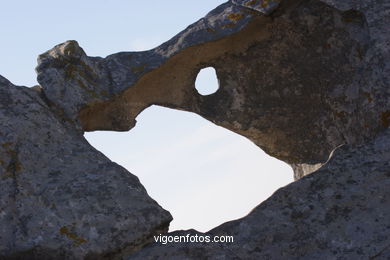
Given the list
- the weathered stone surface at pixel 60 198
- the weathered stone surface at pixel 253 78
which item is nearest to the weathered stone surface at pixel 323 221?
the weathered stone surface at pixel 60 198

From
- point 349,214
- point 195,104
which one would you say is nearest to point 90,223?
point 349,214

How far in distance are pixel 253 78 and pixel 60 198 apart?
3.23m

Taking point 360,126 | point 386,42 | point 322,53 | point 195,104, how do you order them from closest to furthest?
point 386,42 → point 360,126 → point 322,53 → point 195,104

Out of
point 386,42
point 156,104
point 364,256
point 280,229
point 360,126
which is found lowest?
point 364,256

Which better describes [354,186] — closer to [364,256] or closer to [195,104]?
[364,256]

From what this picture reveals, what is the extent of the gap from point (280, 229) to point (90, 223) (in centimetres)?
132

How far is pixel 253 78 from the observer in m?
7.52

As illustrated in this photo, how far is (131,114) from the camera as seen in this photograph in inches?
277

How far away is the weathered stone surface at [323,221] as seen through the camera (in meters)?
4.45

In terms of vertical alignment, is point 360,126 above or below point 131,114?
below

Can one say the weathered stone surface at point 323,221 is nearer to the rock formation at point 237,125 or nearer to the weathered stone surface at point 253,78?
the rock formation at point 237,125

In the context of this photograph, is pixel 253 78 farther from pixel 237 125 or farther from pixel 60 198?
pixel 60 198

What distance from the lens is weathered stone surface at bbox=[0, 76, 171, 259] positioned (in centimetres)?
467

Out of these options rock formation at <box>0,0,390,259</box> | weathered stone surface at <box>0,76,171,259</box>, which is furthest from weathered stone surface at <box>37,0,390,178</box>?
weathered stone surface at <box>0,76,171,259</box>
